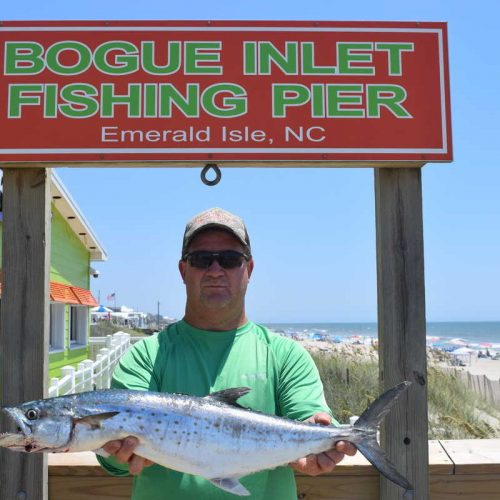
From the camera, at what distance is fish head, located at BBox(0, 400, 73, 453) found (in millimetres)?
2191

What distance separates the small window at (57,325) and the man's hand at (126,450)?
12451mm

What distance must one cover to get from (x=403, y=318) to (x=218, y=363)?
38.6 inches

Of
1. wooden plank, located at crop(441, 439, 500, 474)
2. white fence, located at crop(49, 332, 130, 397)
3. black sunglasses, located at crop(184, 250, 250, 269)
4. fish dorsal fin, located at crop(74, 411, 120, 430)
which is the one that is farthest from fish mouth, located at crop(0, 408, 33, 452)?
white fence, located at crop(49, 332, 130, 397)

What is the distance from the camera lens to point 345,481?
3.02m

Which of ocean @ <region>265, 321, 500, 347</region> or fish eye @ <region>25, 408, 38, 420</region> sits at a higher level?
fish eye @ <region>25, 408, 38, 420</region>

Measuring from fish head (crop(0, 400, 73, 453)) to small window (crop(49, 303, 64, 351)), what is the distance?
12.4 metres

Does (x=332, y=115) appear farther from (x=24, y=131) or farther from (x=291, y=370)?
(x=24, y=131)

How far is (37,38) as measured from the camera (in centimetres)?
297

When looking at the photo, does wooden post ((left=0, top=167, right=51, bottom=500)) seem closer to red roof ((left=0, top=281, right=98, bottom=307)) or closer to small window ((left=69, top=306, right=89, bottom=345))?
red roof ((left=0, top=281, right=98, bottom=307))

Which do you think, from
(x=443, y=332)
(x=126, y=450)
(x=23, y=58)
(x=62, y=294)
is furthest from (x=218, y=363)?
(x=443, y=332)

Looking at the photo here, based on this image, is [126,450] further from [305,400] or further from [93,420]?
[305,400]

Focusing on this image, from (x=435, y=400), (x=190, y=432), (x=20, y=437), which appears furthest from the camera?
(x=435, y=400)

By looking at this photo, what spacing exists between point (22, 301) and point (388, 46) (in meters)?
2.23

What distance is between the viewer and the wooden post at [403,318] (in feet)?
9.61
